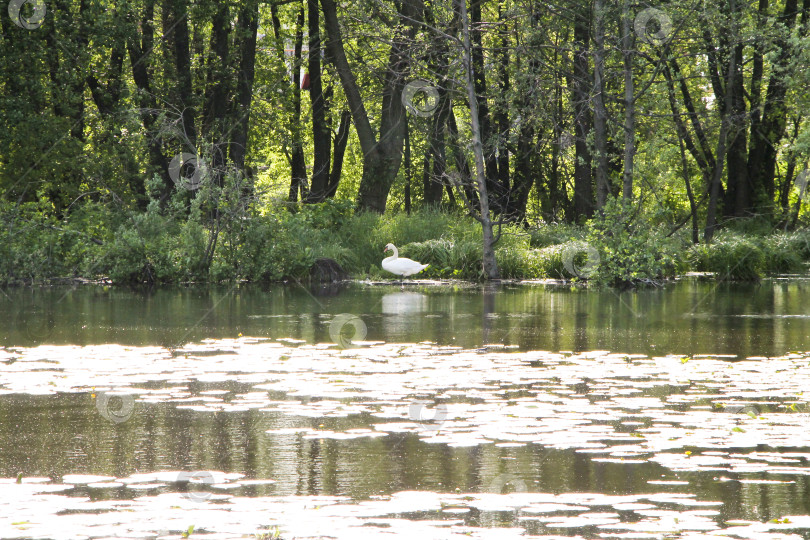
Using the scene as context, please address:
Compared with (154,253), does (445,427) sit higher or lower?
lower

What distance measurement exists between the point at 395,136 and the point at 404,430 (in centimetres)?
2543

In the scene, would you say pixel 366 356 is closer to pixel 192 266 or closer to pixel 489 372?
pixel 489 372

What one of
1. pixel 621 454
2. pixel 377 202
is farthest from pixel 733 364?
pixel 377 202

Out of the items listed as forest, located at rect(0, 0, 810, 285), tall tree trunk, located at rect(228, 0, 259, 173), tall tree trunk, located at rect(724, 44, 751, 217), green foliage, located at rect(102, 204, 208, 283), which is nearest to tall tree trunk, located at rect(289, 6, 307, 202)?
forest, located at rect(0, 0, 810, 285)

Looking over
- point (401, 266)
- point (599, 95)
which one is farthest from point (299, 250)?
point (599, 95)

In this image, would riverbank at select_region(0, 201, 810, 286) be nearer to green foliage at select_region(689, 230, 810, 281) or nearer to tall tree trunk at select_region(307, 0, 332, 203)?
green foliage at select_region(689, 230, 810, 281)

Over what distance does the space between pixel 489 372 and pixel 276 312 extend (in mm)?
6818

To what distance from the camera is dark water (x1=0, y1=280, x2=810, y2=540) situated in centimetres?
485

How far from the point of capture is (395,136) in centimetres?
3169

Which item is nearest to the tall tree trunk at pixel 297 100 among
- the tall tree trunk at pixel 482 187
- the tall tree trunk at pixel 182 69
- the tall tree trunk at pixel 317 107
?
the tall tree trunk at pixel 317 107

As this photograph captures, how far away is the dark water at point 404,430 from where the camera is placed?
4.85m

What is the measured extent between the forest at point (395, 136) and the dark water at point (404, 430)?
9454 millimetres

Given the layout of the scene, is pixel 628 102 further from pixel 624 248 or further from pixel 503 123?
pixel 503 123

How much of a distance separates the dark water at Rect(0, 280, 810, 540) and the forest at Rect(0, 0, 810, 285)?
9.45 meters
